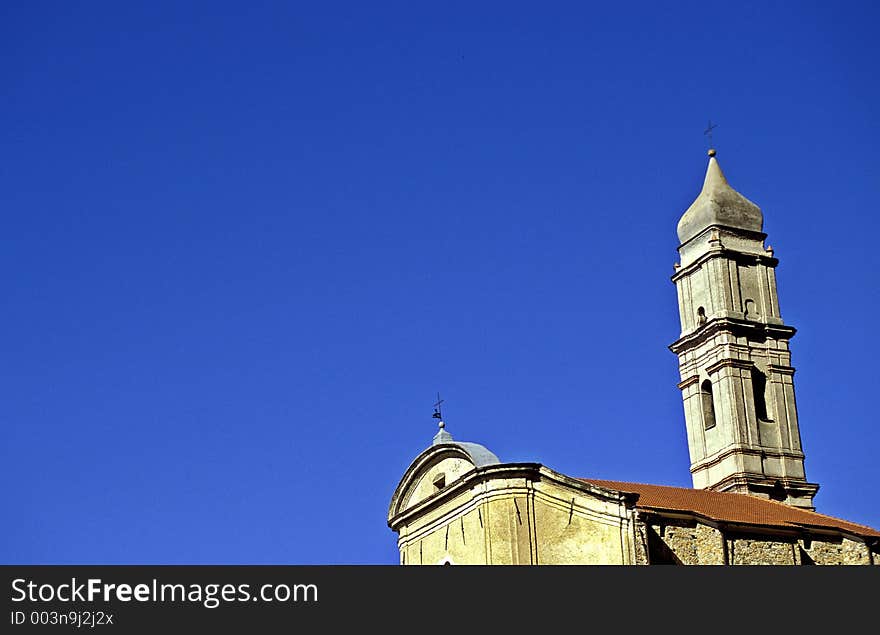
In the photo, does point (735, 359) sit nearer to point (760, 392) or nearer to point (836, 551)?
point (760, 392)

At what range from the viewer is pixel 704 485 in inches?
1825

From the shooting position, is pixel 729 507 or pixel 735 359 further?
pixel 735 359

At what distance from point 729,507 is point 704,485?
5538 millimetres

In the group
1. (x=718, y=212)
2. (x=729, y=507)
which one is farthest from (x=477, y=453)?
(x=718, y=212)

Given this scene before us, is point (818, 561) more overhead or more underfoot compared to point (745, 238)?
more underfoot

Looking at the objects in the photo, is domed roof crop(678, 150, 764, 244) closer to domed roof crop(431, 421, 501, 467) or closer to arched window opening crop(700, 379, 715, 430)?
arched window opening crop(700, 379, 715, 430)

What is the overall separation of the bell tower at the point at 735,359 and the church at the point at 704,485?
0.04m

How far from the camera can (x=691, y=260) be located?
4866 centimetres

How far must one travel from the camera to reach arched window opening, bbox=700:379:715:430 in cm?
4703
